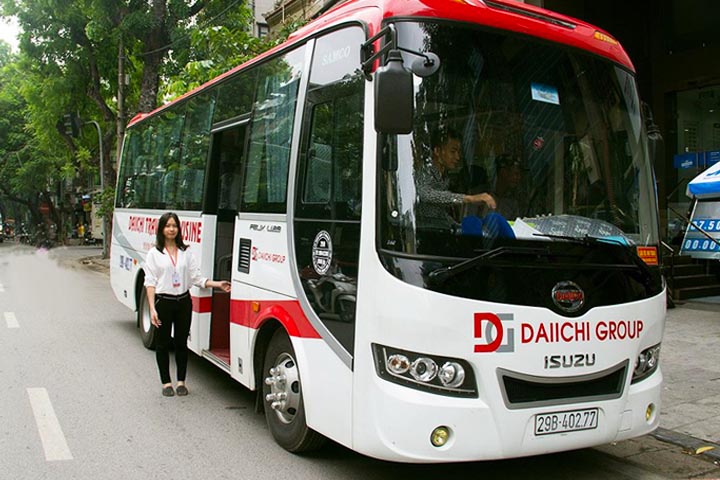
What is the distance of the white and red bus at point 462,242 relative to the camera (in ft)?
12.1

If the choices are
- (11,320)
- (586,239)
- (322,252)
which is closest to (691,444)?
(586,239)

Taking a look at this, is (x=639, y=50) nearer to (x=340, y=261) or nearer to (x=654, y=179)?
(x=654, y=179)

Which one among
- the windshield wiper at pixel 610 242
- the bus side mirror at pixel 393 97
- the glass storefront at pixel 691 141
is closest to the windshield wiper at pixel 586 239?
the windshield wiper at pixel 610 242

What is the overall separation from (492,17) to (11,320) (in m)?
9.70

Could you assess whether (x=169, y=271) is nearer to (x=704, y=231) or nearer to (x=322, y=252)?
(x=322, y=252)

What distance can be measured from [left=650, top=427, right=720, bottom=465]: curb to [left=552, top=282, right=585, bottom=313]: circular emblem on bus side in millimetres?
→ 2041

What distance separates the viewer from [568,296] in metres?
3.95

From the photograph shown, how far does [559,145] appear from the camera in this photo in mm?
4250

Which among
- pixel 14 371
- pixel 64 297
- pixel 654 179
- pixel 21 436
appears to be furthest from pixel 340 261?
pixel 64 297

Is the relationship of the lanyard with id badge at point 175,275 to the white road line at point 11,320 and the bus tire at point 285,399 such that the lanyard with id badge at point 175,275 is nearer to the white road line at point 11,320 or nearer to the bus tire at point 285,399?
the bus tire at point 285,399

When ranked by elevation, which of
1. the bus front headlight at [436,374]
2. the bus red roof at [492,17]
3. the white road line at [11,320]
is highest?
the bus red roof at [492,17]

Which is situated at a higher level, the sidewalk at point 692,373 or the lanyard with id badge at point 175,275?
the lanyard with id badge at point 175,275

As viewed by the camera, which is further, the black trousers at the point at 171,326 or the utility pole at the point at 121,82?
the utility pole at the point at 121,82

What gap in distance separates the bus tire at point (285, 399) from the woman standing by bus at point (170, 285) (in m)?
1.44
